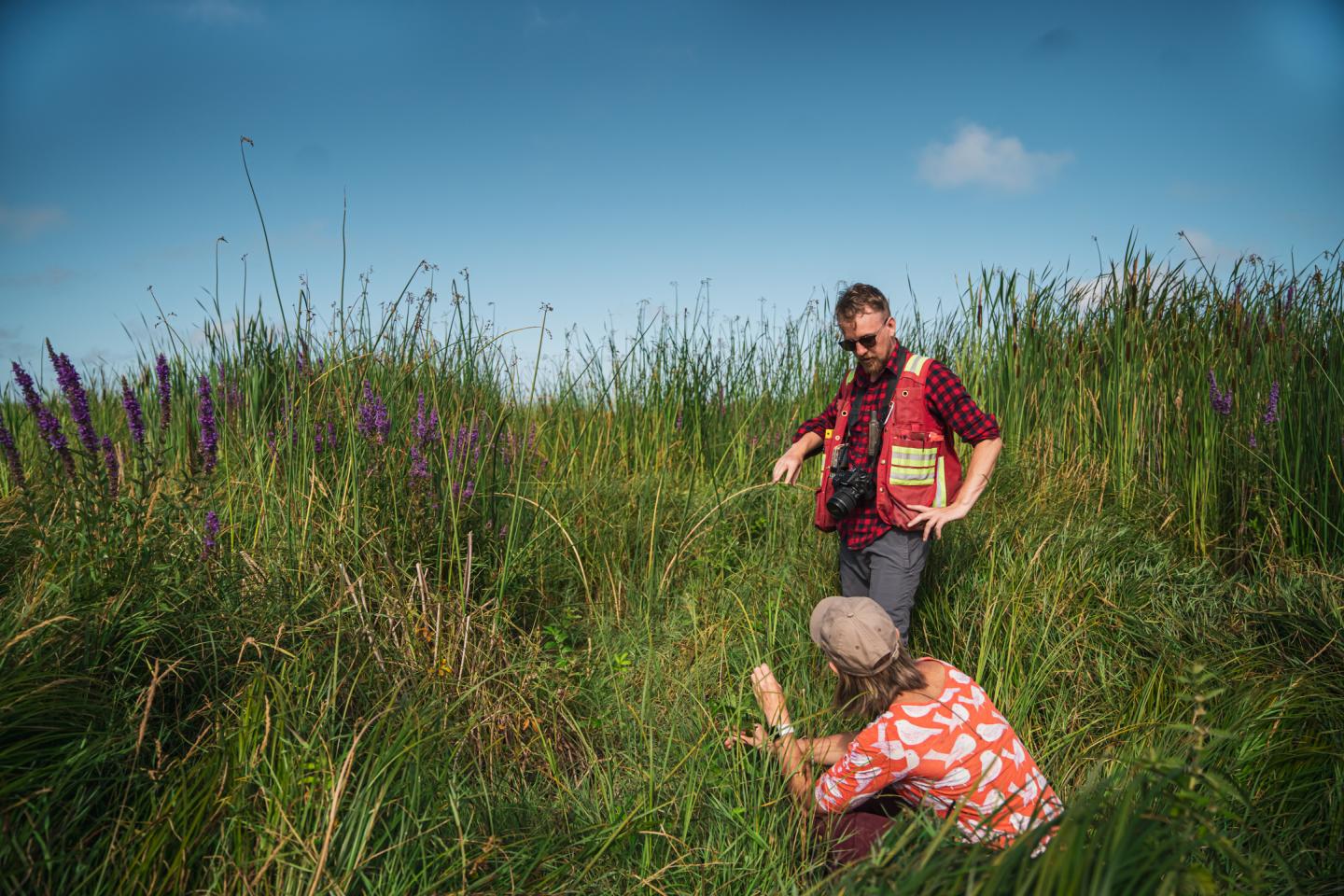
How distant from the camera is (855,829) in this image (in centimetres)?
211

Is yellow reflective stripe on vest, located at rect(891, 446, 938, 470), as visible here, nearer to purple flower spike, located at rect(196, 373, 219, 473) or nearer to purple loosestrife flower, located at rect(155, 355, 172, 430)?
purple flower spike, located at rect(196, 373, 219, 473)

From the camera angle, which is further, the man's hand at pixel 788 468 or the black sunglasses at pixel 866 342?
the man's hand at pixel 788 468

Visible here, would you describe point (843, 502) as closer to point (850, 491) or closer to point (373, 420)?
point (850, 491)

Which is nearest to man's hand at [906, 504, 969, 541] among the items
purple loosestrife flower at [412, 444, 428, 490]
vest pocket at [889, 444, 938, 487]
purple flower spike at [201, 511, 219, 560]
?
vest pocket at [889, 444, 938, 487]

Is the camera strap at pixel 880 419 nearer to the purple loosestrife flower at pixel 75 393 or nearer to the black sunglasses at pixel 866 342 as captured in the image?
the black sunglasses at pixel 866 342

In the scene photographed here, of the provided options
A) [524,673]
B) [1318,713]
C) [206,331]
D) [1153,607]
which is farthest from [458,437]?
[1318,713]

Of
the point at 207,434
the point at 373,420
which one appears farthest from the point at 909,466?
the point at 207,434

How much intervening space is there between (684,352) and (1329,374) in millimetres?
3358

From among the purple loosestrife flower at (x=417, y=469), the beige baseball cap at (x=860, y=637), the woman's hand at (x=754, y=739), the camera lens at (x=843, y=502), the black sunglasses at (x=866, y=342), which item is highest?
the black sunglasses at (x=866, y=342)

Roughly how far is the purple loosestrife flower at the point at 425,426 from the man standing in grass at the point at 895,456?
1.49 metres

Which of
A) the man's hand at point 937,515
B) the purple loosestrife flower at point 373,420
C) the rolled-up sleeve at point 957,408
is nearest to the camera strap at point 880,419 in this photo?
the rolled-up sleeve at point 957,408

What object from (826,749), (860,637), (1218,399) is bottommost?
(826,749)

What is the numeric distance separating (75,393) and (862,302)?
238 centimetres

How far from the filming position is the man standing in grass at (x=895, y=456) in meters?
2.57
